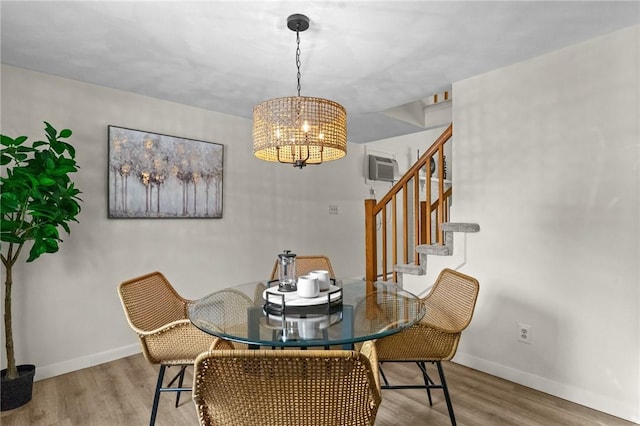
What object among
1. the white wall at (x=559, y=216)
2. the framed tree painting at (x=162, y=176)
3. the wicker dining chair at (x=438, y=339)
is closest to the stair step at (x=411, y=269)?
the white wall at (x=559, y=216)

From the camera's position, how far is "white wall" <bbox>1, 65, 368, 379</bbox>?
2.56 m

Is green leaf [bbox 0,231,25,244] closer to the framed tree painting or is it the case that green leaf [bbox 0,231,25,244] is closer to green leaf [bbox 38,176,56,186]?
green leaf [bbox 38,176,56,186]

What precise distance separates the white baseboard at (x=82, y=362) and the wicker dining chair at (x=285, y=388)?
87.8 inches

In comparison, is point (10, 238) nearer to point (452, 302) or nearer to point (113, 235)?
point (113, 235)

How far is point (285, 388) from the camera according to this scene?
105 centimetres

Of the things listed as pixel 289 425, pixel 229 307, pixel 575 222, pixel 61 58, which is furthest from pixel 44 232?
pixel 575 222

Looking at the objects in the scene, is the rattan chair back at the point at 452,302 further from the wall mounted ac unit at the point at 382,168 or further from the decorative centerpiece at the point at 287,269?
the wall mounted ac unit at the point at 382,168

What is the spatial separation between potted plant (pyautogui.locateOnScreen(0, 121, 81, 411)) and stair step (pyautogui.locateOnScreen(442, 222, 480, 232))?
2.66 meters

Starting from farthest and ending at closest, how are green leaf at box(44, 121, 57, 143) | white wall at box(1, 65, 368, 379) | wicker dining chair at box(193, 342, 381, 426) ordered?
white wall at box(1, 65, 368, 379)
green leaf at box(44, 121, 57, 143)
wicker dining chair at box(193, 342, 381, 426)

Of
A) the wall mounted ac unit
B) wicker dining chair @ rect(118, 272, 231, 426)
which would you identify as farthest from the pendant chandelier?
the wall mounted ac unit

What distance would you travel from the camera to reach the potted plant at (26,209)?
2115mm

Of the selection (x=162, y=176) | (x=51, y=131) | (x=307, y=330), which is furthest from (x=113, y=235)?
(x=307, y=330)

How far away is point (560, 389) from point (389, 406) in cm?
111

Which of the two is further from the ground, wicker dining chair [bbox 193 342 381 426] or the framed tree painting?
the framed tree painting
